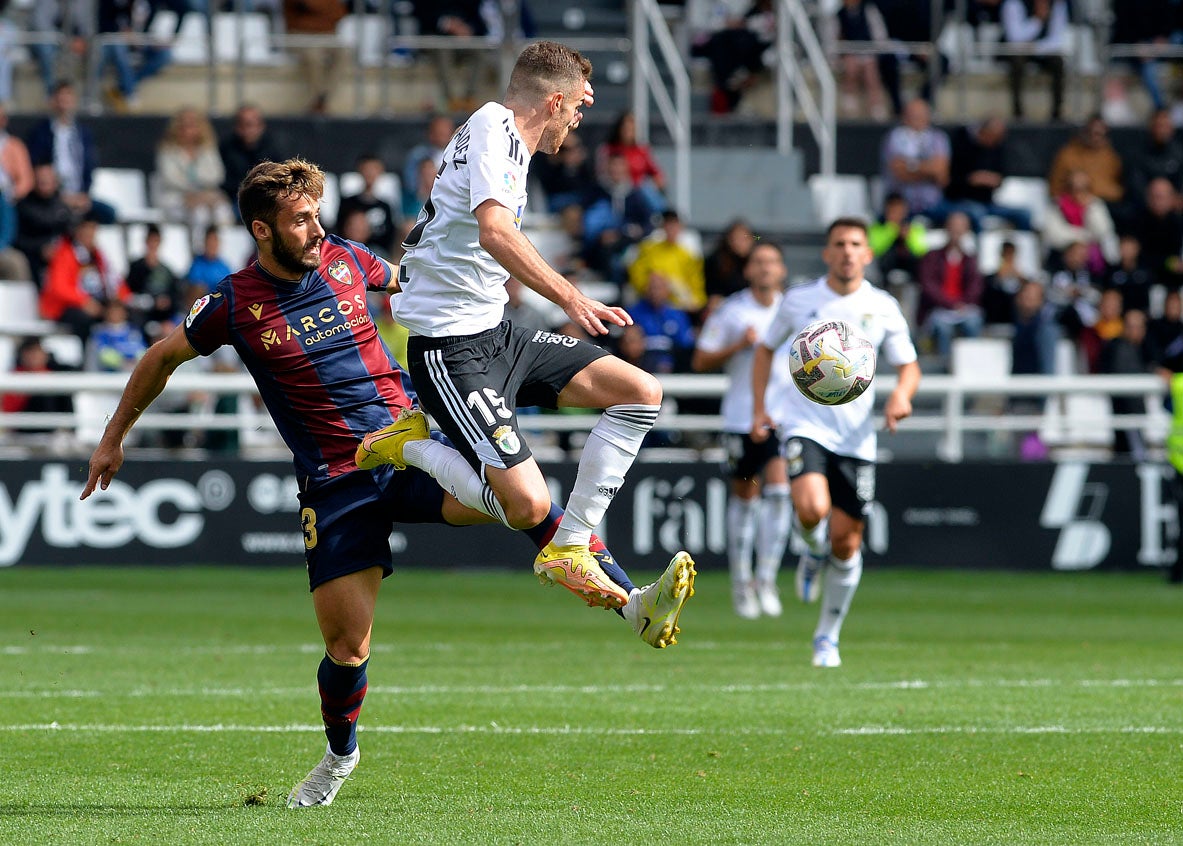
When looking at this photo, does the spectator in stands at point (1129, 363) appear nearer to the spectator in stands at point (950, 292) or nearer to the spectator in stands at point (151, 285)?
the spectator in stands at point (950, 292)

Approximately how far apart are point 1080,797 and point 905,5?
17.8 m

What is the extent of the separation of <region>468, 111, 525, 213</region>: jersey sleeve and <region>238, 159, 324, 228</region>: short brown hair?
0.56m

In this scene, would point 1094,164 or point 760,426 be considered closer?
point 760,426

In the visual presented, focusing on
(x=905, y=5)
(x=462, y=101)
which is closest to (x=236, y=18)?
(x=462, y=101)

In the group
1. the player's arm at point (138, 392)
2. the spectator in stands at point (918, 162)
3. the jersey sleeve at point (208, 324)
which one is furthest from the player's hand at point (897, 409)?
the spectator in stands at point (918, 162)

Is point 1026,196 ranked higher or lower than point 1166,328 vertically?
higher

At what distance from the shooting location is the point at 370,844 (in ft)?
18.7

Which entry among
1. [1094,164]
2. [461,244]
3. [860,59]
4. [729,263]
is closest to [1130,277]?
[1094,164]

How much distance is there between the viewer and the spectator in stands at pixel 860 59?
2275 centimetres

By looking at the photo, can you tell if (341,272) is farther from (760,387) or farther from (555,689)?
(760,387)

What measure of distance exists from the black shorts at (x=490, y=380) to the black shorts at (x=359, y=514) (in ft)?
0.98

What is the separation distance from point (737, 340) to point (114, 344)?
6.23 m

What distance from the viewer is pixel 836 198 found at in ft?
70.5

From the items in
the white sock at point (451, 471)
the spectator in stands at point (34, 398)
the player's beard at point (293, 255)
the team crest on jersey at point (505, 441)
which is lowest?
the spectator in stands at point (34, 398)
